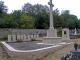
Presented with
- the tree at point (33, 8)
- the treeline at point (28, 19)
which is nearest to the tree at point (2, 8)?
the treeline at point (28, 19)

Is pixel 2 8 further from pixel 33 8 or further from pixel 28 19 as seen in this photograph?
pixel 33 8

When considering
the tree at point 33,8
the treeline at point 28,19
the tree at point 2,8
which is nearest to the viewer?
the treeline at point 28,19

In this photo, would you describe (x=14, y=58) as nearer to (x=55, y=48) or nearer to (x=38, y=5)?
(x=55, y=48)

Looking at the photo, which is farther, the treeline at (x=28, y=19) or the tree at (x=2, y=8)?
the tree at (x=2, y=8)

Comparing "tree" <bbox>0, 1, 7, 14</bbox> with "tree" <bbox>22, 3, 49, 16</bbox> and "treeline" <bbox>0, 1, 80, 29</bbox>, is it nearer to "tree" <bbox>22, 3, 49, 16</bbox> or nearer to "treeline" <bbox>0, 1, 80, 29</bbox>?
"treeline" <bbox>0, 1, 80, 29</bbox>

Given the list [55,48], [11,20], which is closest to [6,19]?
[11,20]

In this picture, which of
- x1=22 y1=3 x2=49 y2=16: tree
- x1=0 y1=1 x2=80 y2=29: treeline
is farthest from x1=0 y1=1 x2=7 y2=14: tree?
x1=22 y1=3 x2=49 y2=16: tree

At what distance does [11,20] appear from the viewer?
1993 inches

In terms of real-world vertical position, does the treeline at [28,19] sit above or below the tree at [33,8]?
below

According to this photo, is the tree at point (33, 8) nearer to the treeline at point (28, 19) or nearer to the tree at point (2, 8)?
the treeline at point (28, 19)

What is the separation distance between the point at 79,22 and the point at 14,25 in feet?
116

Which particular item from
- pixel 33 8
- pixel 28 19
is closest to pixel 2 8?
pixel 28 19

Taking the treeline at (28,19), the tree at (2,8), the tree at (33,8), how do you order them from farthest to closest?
the tree at (33,8)
the tree at (2,8)
the treeline at (28,19)

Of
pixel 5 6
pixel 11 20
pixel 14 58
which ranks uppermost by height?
pixel 5 6
